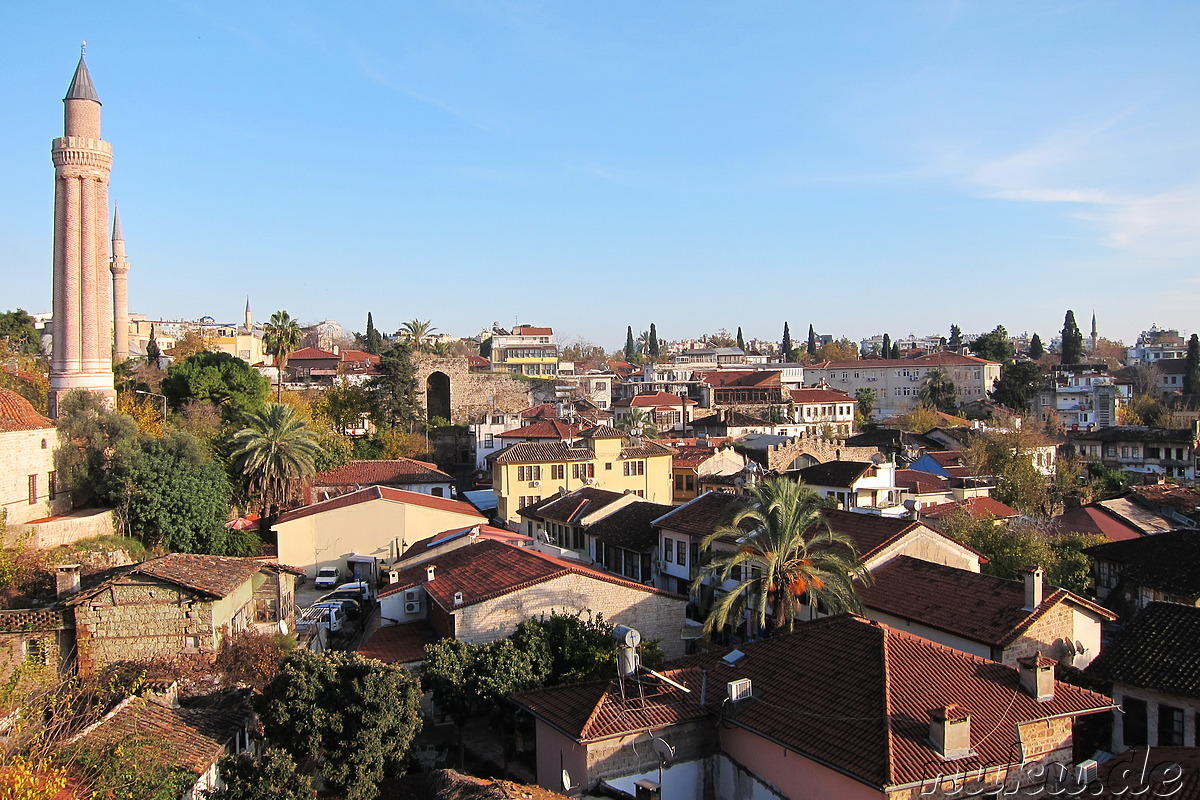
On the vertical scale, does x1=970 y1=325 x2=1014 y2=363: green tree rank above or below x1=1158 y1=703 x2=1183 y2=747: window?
above

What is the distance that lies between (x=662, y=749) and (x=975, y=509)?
1002 inches

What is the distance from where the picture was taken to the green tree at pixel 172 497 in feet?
92.8

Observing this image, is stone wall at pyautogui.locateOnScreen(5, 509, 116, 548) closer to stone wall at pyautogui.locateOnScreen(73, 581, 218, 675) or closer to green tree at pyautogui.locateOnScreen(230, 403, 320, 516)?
green tree at pyautogui.locateOnScreen(230, 403, 320, 516)

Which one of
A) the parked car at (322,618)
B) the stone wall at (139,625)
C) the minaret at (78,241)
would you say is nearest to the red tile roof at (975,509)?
the parked car at (322,618)

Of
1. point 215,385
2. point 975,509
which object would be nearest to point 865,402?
point 975,509

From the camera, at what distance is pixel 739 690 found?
13.5m

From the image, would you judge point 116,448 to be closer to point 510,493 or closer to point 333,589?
point 333,589

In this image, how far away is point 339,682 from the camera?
13.6 m

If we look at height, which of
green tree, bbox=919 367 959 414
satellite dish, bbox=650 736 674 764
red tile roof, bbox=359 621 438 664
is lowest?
red tile roof, bbox=359 621 438 664

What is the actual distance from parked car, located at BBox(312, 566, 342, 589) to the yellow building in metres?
8.51

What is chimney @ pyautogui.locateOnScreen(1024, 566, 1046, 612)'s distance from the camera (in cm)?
1638

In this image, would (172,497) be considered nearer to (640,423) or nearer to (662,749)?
(662,749)

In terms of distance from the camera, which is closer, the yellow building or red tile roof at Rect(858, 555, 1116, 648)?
Result: red tile roof at Rect(858, 555, 1116, 648)

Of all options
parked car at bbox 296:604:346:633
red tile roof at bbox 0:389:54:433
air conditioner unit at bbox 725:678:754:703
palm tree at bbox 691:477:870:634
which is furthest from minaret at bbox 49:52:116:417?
air conditioner unit at bbox 725:678:754:703
